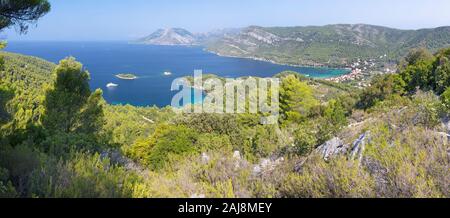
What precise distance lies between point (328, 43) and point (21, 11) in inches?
5773

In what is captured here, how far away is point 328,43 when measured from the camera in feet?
466

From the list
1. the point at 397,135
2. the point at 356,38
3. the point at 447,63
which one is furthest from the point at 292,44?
the point at 397,135

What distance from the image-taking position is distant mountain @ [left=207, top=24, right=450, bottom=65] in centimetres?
12006

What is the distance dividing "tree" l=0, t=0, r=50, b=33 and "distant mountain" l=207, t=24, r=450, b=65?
373 ft

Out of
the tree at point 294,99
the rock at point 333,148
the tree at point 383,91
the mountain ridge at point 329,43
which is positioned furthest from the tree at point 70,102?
the mountain ridge at point 329,43

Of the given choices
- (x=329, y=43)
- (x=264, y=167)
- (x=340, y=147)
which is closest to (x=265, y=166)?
(x=264, y=167)

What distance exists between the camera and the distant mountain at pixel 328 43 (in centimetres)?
12006

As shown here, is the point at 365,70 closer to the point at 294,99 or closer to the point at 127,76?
the point at 127,76

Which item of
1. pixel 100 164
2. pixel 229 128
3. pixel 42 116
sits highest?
pixel 100 164

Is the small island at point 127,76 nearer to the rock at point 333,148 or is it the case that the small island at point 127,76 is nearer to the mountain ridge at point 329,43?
the mountain ridge at point 329,43

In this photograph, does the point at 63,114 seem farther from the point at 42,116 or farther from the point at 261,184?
the point at 261,184

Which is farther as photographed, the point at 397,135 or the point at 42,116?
the point at 42,116

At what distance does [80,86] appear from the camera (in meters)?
10.7
